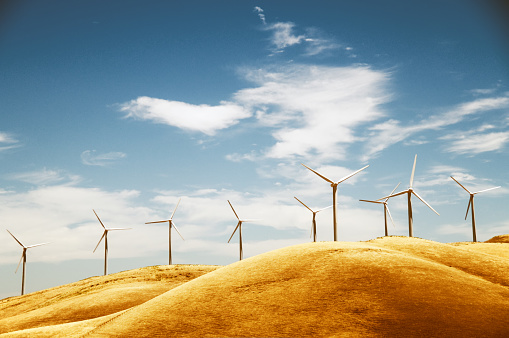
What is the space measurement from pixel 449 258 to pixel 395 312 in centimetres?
1644

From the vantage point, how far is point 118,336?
3086 cm

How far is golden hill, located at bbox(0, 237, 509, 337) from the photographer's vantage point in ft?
90.4

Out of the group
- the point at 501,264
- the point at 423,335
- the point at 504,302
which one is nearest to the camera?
the point at 423,335

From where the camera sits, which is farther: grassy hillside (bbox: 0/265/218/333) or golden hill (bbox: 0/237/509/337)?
grassy hillside (bbox: 0/265/218/333)

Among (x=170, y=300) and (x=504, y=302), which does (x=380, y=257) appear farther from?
(x=170, y=300)

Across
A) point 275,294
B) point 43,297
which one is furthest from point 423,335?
point 43,297

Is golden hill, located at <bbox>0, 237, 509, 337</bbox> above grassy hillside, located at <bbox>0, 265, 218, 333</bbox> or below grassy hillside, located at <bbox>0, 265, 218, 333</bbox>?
above

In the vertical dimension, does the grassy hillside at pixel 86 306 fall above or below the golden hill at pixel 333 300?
below

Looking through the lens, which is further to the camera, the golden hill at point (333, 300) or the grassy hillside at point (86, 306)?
the grassy hillside at point (86, 306)

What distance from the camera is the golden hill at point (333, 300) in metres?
27.5

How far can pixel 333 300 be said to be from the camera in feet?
101

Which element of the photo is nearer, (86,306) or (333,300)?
(333,300)

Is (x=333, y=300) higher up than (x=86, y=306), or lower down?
higher up

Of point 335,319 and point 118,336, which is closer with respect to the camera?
point 335,319
